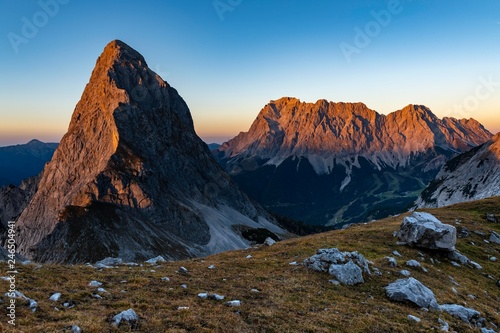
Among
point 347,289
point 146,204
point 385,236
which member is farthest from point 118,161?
point 347,289

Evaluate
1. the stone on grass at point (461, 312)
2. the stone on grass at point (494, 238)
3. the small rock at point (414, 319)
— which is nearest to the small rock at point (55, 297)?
the small rock at point (414, 319)

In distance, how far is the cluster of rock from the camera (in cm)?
2655

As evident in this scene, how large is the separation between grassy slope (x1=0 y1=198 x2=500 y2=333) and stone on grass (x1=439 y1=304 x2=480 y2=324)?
989 millimetres

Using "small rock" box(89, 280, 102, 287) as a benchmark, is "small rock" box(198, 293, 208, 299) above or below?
below

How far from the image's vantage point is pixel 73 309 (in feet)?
53.7

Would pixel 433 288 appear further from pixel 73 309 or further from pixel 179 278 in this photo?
pixel 73 309

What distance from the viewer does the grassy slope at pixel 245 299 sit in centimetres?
1582

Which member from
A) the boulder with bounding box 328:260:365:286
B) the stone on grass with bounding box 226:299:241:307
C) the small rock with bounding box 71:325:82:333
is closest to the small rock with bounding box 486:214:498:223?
the boulder with bounding box 328:260:365:286

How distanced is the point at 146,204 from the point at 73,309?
538 ft

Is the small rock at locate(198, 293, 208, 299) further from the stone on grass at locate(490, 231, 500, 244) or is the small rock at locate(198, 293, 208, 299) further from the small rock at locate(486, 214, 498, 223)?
the small rock at locate(486, 214, 498, 223)

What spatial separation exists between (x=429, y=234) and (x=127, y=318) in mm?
34051

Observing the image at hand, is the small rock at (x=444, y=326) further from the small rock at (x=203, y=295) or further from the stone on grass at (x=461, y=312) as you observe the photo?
the small rock at (x=203, y=295)

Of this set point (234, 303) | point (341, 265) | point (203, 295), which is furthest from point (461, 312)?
point (203, 295)

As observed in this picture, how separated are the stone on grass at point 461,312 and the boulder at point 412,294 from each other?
66 cm
